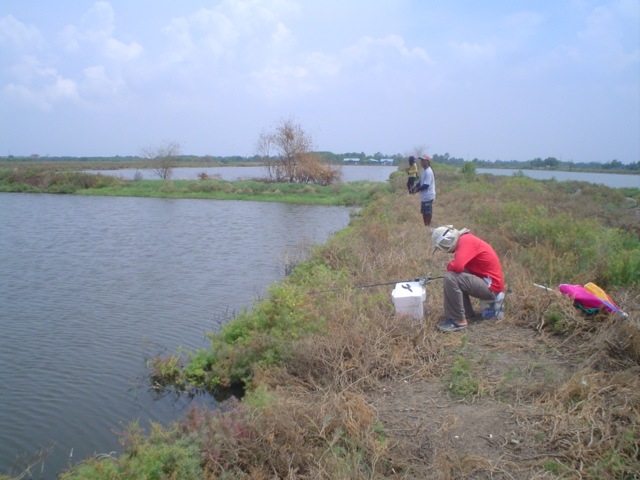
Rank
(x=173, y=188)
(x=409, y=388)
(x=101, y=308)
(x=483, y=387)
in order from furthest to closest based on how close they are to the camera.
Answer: (x=173, y=188)
(x=101, y=308)
(x=409, y=388)
(x=483, y=387)

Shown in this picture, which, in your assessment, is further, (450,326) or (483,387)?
(450,326)

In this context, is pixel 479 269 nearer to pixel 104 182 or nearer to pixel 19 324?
pixel 19 324

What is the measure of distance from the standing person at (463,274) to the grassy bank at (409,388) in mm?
266

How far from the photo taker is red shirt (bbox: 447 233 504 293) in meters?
6.83


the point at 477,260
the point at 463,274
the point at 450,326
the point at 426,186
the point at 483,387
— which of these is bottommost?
the point at 483,387

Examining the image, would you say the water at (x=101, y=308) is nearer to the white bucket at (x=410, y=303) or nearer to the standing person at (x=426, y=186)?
the white bucket at (x=410, y=303)

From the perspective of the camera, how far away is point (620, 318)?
19.8ft

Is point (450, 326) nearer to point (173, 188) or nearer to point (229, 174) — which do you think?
point (173, 188)

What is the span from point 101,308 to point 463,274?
24.8ft

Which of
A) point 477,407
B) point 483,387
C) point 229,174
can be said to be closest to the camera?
point 477,407

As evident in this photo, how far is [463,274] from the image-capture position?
22.5 feet

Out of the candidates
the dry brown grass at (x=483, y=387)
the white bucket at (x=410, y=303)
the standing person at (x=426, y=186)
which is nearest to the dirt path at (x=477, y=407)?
the dry brown grass at (x=483, y=387)

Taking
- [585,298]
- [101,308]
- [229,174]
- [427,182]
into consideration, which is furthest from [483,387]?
[229,174]

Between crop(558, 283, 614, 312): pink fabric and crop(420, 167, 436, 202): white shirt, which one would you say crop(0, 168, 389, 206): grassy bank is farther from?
crop(558, 283, 614, 312): pink fabric
